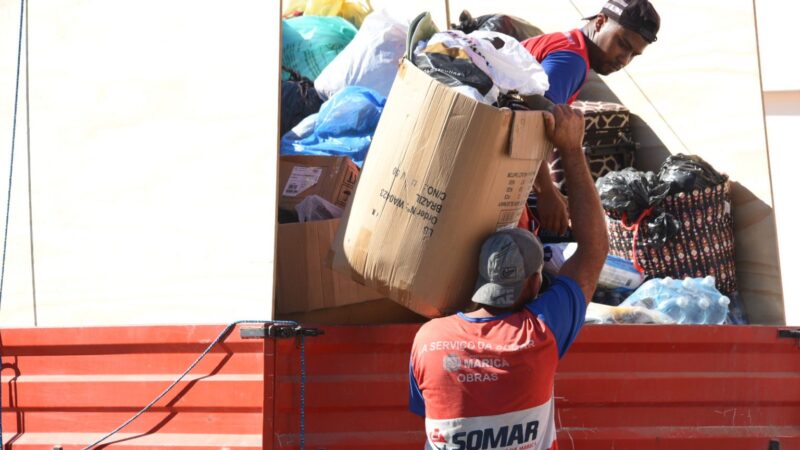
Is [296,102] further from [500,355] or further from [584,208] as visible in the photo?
[500,355]

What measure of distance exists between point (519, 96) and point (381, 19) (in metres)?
1.73

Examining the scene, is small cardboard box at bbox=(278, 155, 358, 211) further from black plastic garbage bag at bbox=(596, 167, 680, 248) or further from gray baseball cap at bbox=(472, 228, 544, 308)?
black plastic garbage bag at bbox=(596, 167, 680, 248)

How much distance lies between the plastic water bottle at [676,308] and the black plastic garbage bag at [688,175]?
0.49 m

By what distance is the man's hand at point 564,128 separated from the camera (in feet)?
9.49

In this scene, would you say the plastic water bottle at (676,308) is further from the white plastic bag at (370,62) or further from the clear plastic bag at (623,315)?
the white plastic bag at (370,62)

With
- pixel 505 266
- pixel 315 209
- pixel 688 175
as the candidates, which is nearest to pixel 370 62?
pixel 315 209

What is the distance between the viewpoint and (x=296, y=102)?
14.2ft

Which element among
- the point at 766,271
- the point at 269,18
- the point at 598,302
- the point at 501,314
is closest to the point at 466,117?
the point at 501,314

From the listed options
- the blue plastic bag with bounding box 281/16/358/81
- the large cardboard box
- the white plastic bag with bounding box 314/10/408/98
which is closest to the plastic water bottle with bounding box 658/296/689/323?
the large cardboard box

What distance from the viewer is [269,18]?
3.07m

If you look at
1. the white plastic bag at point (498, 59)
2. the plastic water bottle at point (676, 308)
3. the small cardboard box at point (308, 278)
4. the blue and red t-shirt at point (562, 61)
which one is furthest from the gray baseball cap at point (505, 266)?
the plastic water bottle at point (676, 308)

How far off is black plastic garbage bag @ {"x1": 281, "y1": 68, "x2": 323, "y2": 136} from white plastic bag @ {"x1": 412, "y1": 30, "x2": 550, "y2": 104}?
4.69 feet

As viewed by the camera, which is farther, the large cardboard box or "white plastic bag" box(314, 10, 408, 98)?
"white plastic bag" box(314, 10, 408, 98)

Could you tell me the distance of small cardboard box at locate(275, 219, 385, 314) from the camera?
317cm
